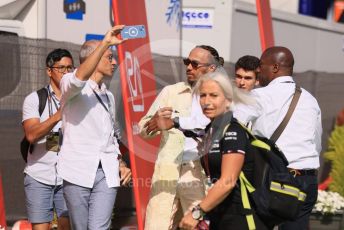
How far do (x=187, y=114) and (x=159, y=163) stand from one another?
0.52 metres

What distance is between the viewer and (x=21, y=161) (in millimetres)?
8570

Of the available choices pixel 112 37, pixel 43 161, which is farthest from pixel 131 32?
pixel 43 161

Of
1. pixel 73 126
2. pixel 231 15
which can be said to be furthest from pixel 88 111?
pixel 231 15

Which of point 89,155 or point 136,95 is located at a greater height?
point 136,95

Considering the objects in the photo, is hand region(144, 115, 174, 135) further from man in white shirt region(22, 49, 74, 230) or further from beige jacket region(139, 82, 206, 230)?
man in white shirt region(22, 49, 74, 230)

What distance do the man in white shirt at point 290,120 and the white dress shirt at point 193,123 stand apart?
0.32 m

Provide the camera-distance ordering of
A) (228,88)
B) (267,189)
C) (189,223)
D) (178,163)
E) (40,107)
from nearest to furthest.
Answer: (189,223), (267,189), (228,88), (178,163), (40,107)

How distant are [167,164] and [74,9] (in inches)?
87.1

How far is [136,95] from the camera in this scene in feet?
26.5

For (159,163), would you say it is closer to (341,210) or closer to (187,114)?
(187,114)

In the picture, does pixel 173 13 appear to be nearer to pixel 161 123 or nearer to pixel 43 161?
pixel 43 161

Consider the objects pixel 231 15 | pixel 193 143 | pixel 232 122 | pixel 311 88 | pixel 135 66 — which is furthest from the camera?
pixel 311 88

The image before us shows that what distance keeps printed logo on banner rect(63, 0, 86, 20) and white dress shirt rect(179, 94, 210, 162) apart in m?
2.19

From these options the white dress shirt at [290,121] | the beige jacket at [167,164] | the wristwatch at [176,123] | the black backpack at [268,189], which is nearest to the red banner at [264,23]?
the beige jacket at [167,164]
